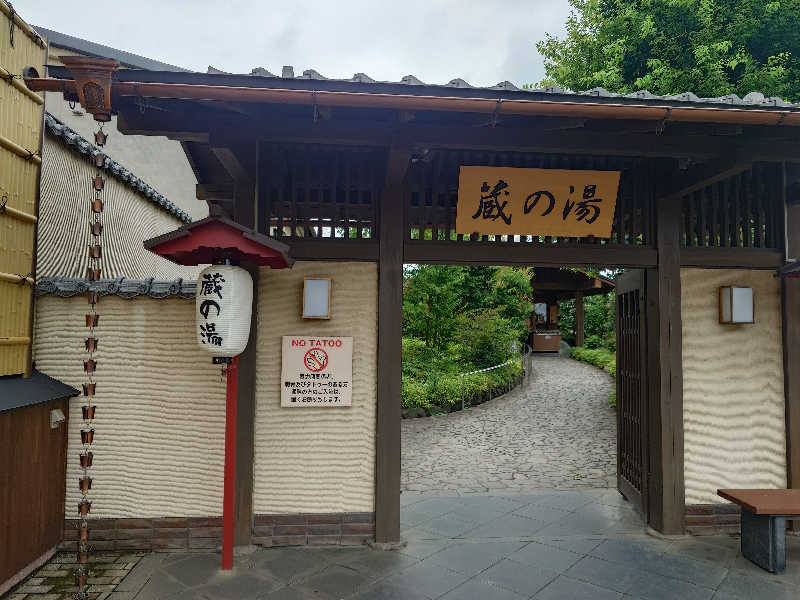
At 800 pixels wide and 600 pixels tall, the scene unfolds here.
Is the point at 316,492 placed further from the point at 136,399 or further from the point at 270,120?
the point at 270,120

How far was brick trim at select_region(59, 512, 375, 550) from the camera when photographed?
191 inches

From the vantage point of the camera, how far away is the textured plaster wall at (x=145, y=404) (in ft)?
16.1

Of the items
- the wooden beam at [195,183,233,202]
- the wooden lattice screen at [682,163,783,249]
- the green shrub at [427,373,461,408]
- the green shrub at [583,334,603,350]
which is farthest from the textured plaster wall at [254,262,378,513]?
the green shrub at [583,334,603,350]

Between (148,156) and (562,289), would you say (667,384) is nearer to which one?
(148,156)

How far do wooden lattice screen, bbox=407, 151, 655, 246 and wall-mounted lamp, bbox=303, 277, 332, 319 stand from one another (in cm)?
113

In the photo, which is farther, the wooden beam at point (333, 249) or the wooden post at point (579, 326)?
the wooden post at point (579, 326)

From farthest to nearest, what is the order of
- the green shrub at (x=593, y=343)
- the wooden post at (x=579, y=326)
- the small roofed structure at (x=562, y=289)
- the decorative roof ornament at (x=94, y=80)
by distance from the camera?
the green shrub at (x=593, y=343) < the wooden post at (x=579, y=326) < the small roofed structure at (x=562, y=289) < the decorative roof ornament at (x=94, y=80)

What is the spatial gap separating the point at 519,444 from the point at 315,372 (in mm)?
6669

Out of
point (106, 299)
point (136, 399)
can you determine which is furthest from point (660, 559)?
point (106, 299)

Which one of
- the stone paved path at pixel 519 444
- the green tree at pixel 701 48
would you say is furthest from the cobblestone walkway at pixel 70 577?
the green tree at pixel 701 48

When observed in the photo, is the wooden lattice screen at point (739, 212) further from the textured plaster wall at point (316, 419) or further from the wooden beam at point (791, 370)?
the textured plaster wall at point (316, 419)

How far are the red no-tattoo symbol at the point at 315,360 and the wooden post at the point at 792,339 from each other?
213 inches

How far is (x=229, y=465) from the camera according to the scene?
454 cm

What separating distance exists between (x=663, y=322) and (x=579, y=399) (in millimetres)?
10159
